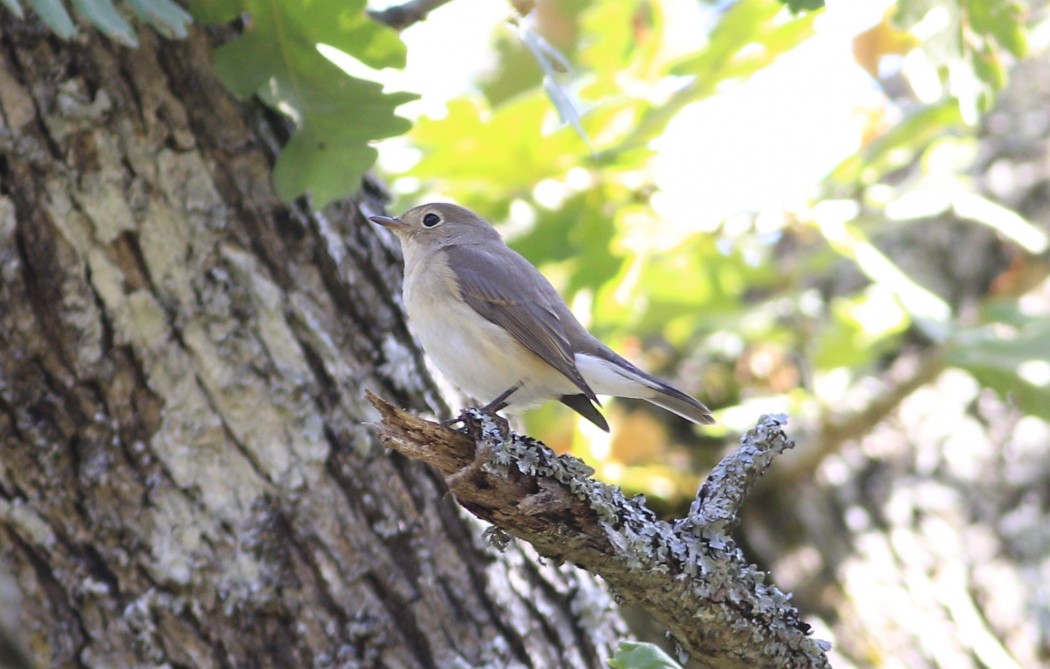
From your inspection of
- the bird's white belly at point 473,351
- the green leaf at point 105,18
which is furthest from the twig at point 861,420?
the green leaf at point 105,18

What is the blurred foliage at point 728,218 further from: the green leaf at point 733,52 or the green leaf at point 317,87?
the green leaf at point 317,87

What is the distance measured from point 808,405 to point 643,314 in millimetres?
793

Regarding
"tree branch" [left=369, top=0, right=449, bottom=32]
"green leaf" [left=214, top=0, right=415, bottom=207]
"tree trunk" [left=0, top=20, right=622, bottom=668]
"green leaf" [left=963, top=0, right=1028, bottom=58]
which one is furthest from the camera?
"tree branch" [left=369, top=0, right=449, bottom=32]

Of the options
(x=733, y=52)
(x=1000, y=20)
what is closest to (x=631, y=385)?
(x=733, y=52)

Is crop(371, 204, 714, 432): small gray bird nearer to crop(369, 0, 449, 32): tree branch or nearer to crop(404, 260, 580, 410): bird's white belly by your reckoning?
crop(404, 260, 580, 410): bird's white belly

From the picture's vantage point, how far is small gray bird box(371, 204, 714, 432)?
135 inches

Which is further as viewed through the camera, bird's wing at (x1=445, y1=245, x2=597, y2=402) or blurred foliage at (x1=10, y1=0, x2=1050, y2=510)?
bird's wing at (x1=445, y1=245, x2=597, y2=402)

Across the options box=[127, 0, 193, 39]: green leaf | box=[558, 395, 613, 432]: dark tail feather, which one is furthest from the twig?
box=[127, 0, 193, 39]: green leaf

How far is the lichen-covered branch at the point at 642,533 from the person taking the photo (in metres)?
2.31

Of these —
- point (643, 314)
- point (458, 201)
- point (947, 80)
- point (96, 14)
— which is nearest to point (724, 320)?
point (643, 314)

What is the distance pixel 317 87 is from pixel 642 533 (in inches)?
61.4

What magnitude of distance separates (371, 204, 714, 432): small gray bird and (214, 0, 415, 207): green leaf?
481 mm

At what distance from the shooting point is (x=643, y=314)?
474 cm

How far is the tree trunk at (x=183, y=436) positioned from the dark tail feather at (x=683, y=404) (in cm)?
82
